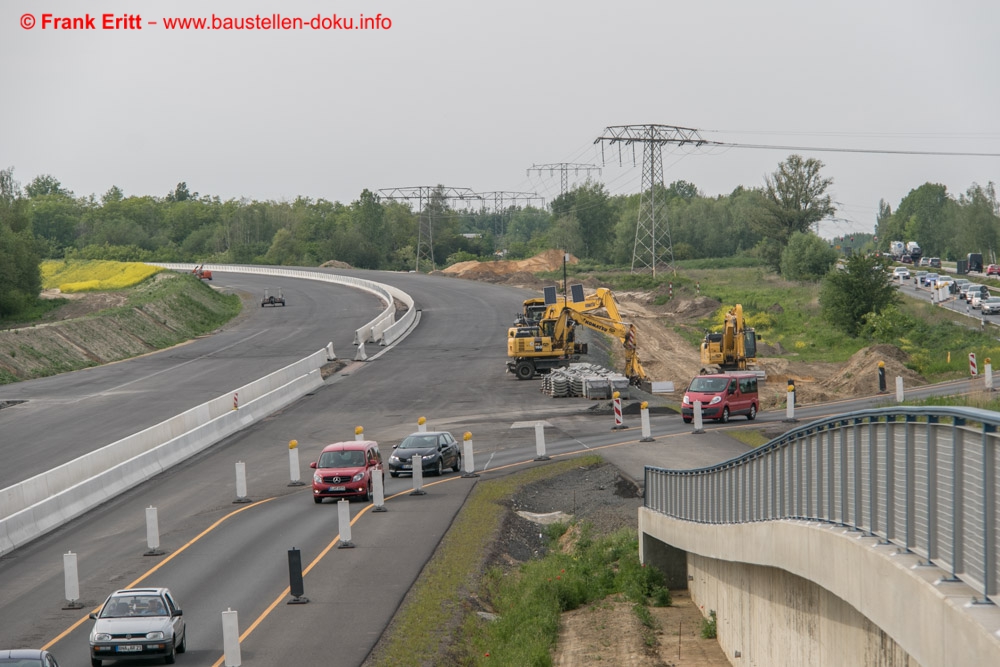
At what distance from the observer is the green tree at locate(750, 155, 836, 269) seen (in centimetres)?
13112

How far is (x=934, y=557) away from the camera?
888 centimetres

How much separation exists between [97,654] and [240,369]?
46.9 meters

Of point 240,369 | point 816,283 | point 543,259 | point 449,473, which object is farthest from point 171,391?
point 543,259

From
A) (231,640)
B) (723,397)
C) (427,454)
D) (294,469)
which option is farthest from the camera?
(723,397)

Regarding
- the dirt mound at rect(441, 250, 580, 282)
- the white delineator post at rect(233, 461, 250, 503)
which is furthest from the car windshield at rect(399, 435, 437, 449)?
the dirt mound at rect(441, 250, 580, 282)

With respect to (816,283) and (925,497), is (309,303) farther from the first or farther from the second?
(925,497)

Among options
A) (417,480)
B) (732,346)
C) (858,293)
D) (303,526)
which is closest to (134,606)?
(303,526)

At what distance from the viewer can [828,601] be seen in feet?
41.1

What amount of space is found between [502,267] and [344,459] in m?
110

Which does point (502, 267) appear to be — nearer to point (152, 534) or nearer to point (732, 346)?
point (732, 346)

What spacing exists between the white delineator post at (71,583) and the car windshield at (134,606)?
3.68 m

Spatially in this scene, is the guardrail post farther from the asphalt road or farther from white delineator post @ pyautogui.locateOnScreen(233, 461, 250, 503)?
white delineator post @ pyautogui.locateOnScreen(233, 461, 250, 503)

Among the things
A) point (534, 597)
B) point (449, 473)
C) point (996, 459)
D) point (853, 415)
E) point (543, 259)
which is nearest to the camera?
point (996, 459)

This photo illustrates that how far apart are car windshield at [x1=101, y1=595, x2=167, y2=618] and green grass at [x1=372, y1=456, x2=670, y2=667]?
3.59 metres
